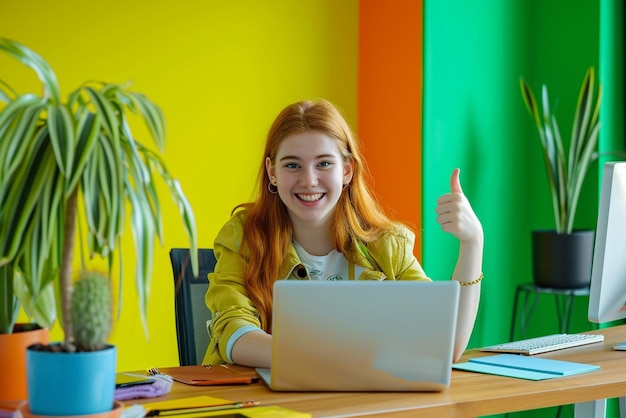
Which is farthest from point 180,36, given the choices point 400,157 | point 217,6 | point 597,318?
point 597,318

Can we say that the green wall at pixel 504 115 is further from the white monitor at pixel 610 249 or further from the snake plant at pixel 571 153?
the white monitor at pixel 610 249

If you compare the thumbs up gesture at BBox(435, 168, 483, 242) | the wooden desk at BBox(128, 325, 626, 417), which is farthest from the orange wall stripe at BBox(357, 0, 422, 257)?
the wooden desk at BBox(128, 325, 626, 417)

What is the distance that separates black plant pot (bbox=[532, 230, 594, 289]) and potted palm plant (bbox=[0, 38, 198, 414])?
2703 mm

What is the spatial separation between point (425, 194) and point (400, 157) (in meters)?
0.25

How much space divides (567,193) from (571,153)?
0.17 meters

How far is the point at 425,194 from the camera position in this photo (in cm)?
401

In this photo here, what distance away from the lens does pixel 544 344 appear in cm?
240

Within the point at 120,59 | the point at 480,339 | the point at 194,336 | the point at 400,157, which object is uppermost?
the point at 120,59

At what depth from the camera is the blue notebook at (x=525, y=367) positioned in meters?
2.01

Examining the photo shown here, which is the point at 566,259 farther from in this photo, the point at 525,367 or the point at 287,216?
the point at 525,367

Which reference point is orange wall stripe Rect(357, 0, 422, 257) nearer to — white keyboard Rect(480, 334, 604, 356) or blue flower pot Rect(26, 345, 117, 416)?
white keyboard Rect(480, 334, 604, 356)

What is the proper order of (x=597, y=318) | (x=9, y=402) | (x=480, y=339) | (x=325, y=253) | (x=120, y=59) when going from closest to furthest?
(x=9, y=402)
(x=597, y=318)
(x=325, y=253)
(x=120, y=59)
(x=480, y=339)

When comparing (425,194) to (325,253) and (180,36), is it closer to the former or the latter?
(180,36)

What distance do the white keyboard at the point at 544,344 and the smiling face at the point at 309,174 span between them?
1.88 feet
